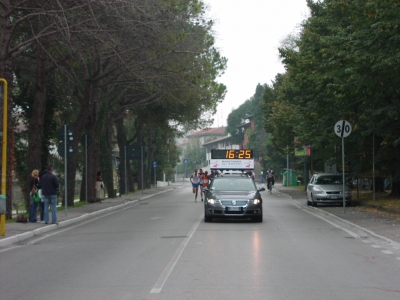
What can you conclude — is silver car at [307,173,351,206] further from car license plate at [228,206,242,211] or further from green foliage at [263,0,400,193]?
car license plate at [228,206,242,211]

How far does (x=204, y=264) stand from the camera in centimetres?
1164

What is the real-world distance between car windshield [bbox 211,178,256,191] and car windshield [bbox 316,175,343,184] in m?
9.50

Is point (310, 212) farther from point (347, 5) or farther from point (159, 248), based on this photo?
point (159, 248)

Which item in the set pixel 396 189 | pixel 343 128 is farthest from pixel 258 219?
pixel 396 189

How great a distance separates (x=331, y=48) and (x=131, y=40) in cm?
681

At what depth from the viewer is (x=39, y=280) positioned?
34.0 feet

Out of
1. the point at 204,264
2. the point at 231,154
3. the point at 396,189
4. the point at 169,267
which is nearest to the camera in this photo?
the point at 169,267

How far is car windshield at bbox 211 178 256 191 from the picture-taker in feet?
70.9

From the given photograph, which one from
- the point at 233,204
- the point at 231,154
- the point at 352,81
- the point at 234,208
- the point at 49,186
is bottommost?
the point at 234,208

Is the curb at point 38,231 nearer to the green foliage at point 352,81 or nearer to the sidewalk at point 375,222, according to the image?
the sidewalk at point 375,222

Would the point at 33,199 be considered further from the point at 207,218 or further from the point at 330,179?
the point at 330,179

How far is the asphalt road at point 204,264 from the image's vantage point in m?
9.12

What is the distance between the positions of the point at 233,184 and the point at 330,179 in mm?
10495

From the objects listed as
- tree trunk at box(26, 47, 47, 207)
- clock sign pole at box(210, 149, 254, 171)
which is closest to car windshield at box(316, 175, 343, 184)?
tree trunk at box(26, 47, 47, 207)
